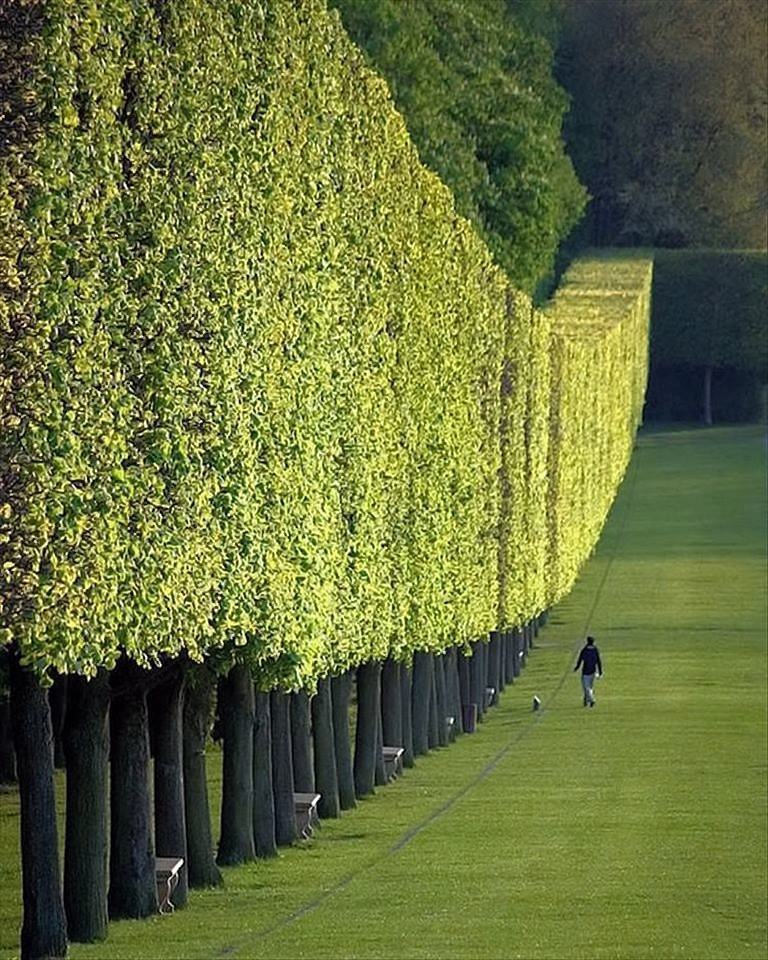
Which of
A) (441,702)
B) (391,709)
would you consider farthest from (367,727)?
(441,702)

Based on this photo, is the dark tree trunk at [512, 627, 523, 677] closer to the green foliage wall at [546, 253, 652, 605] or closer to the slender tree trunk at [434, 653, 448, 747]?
the green foliage wall at [546, 253, 652, 605]

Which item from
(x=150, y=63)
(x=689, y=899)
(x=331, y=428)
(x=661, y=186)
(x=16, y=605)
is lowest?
(x=689, y=899)

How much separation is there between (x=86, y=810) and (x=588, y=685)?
1008 inches

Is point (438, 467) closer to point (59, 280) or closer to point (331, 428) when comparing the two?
point (331, 428)

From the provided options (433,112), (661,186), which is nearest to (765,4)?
(661,186)

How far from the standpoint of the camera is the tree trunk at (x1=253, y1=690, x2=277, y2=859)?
31.8 meters

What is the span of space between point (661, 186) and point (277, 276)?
104 metres

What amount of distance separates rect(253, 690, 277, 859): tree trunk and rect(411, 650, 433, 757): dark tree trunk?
12.1 meters

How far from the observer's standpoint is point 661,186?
131m

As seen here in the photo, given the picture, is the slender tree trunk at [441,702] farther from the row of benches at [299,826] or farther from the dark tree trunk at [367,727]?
the dark tree trunk at [367,727]

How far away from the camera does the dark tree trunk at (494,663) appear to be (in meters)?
53.9

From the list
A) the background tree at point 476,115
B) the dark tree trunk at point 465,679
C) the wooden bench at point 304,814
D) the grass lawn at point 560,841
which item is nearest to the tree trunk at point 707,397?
the background tree at point 476,115

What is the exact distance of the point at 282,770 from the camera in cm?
3341

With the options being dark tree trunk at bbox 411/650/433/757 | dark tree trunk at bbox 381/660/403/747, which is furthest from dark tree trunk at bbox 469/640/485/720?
dark tree trunk at bbox 381/660/403/747
